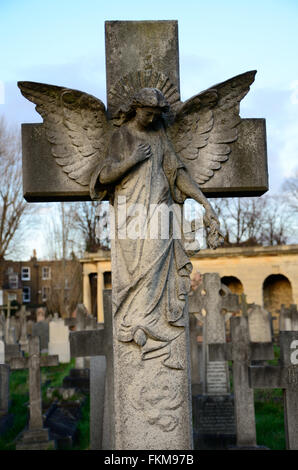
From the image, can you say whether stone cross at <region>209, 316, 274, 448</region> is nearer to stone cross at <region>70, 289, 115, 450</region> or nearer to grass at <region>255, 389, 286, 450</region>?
grass at <region>255, 389, 286, 450</region>

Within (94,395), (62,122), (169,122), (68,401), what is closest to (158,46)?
(169,122)

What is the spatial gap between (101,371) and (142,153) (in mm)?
4213

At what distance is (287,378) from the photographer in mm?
6031

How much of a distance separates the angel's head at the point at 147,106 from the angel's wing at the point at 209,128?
0.25 m

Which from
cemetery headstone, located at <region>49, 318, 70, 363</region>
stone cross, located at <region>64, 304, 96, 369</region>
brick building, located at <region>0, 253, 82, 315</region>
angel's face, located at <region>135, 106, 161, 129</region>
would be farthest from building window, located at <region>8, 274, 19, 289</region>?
angel's face, located at <region>135, 106, 161, 129</region>

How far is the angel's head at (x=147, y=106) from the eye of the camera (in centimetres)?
348

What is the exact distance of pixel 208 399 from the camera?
32.9ft

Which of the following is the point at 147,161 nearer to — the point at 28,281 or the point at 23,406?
the point at 23,406

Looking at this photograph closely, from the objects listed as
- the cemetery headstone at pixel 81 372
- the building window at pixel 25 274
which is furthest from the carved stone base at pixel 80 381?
the building window at pixel 25 274

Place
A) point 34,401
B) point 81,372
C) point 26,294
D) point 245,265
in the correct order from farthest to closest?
point 26,294 → point 245,265 → point 81,372 → point 34,401

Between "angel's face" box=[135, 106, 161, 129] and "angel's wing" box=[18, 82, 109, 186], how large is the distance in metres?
0.29

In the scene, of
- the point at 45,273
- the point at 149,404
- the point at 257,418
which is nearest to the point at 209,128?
the point at 149,404

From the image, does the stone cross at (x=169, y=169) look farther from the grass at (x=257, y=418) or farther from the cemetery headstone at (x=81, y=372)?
the cemetery headstone at (x=81, y=372)

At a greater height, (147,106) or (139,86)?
(139,86)
